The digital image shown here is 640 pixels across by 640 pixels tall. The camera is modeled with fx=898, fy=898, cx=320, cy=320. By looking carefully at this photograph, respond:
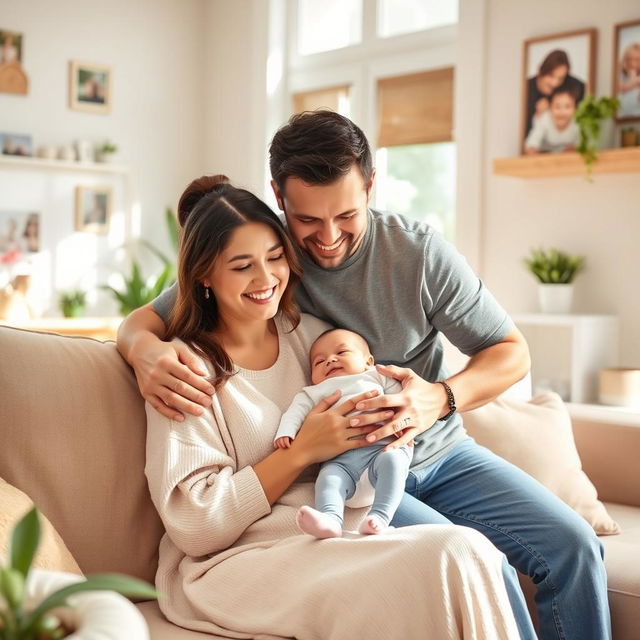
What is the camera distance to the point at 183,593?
1696 millimetres

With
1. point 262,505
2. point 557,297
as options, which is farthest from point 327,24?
point 262,505

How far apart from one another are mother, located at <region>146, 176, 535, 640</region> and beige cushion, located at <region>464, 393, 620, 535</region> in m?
0.65

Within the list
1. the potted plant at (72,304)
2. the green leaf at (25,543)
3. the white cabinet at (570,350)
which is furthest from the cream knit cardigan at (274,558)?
the potted plant at (72,304)

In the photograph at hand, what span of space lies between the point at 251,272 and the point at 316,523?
54cm

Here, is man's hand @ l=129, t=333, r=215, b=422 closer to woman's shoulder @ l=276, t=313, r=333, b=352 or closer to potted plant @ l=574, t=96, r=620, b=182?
woman's shoulder @ l=276, t=313, r=333, b=352

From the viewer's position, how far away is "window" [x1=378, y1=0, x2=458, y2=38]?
194 inches

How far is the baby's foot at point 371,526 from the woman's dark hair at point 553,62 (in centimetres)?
314

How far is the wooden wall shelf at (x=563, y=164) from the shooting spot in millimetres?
3818

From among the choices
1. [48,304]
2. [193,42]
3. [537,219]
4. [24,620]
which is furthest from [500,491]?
[193,42]

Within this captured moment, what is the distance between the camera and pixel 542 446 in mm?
2396

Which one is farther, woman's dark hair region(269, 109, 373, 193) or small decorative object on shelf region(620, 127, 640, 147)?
small decorative object on shelf region(620, 127, 640, 147)

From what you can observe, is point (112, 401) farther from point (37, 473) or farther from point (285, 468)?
point (285, 468)

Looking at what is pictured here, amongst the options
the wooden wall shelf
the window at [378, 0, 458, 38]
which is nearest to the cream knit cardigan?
the wooden wall shelf

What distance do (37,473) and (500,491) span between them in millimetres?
960
